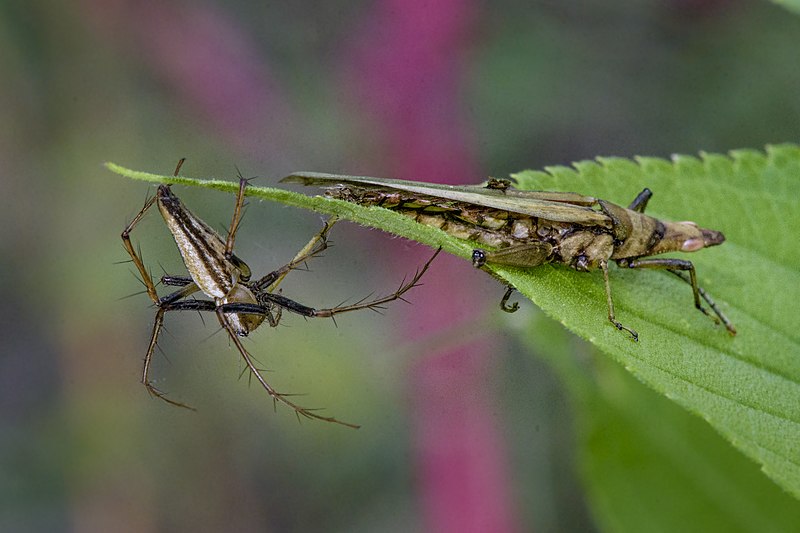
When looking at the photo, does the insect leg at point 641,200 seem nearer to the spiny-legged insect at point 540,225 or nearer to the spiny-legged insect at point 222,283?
the spiny-legged insect at point 540,225

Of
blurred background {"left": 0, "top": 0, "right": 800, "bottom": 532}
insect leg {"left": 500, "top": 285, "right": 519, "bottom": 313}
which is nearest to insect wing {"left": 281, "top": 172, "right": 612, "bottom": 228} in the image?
insect leg {"left": 500, "top": 285, "right": 519, "bottom": 313}

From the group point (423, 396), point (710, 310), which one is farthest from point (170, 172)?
point (710, 310)

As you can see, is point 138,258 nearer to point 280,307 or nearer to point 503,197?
point 280,307

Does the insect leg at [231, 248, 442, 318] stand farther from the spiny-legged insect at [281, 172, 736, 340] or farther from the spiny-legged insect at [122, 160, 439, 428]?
the spiny-legged insect at [281, 172, 736, 340]

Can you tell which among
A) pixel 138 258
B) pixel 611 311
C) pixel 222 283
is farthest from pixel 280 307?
pixel 611 311

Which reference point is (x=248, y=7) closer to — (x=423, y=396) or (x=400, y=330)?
(x=400, y=330)

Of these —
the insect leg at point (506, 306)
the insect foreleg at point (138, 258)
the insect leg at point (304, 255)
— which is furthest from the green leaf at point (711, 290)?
the insect foreleg at point (138, 258)
